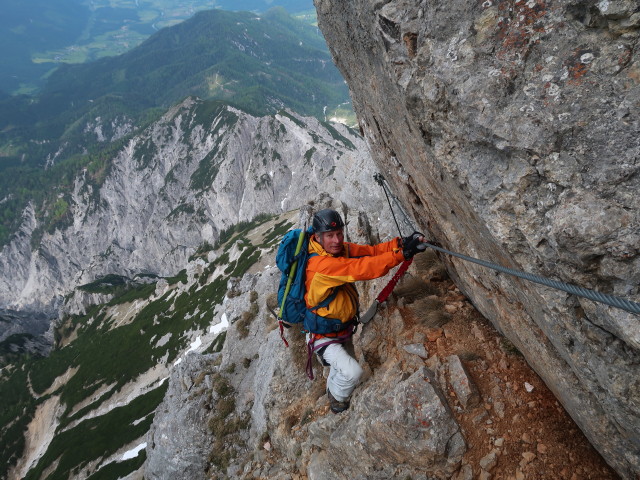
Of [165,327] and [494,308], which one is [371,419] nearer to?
[494,308]

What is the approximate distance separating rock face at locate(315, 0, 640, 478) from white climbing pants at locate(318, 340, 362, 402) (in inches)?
163

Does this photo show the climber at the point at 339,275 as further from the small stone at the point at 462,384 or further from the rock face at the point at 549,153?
the small stone at the point at 462,384

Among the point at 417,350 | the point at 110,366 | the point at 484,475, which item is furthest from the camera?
the point at 110,366

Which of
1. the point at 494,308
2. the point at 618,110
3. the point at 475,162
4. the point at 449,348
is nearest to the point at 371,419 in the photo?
the point at 449,348

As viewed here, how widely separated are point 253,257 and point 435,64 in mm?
97479

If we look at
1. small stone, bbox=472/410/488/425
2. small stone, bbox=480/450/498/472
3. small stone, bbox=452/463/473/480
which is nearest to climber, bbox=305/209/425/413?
small stone, bbox=472/410/488/425

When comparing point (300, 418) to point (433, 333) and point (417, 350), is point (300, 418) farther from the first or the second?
point (433, 333)

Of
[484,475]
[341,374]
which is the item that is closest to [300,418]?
[341,374]

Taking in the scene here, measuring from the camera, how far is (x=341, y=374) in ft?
29.9

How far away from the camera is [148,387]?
279ft

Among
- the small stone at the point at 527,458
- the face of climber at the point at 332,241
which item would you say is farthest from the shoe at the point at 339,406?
the small stone at the point at 527,458

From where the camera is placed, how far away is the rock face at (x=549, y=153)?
150 inches

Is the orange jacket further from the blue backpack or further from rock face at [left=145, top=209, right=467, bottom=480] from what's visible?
rock face at [left=145, top=209, right=467, bottom=480]

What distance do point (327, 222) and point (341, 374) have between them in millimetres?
3943
